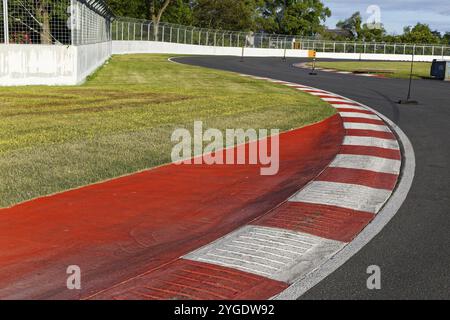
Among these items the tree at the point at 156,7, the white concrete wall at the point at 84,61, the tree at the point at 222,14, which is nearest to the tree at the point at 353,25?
the tree at the point at 222,14

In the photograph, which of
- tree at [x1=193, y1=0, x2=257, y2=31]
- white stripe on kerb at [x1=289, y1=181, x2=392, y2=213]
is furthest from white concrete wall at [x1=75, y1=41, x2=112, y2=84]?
tree at [x1=193, y1=0, x2=257, y2=31]

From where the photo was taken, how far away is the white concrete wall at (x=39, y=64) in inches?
A: 604

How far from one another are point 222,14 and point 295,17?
2186cm

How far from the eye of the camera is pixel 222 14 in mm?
90125

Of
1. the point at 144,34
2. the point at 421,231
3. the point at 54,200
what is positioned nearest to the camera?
the point at 421,231

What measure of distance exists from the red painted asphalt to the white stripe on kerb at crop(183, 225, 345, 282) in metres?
0.19

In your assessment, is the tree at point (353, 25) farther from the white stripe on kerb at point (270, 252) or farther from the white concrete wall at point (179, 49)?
the white stripe on kerb at point (270, 252)

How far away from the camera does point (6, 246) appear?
13.5 feet

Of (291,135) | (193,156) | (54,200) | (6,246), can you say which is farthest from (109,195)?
(291,135)

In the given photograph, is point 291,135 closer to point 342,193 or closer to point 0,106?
point 342,193

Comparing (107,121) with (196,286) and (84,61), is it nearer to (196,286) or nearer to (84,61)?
→ (196,286)

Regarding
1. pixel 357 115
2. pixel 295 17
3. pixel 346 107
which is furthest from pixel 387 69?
pixel 295 17

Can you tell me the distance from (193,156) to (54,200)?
2566 mm

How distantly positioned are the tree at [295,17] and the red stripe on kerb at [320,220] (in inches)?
4090
